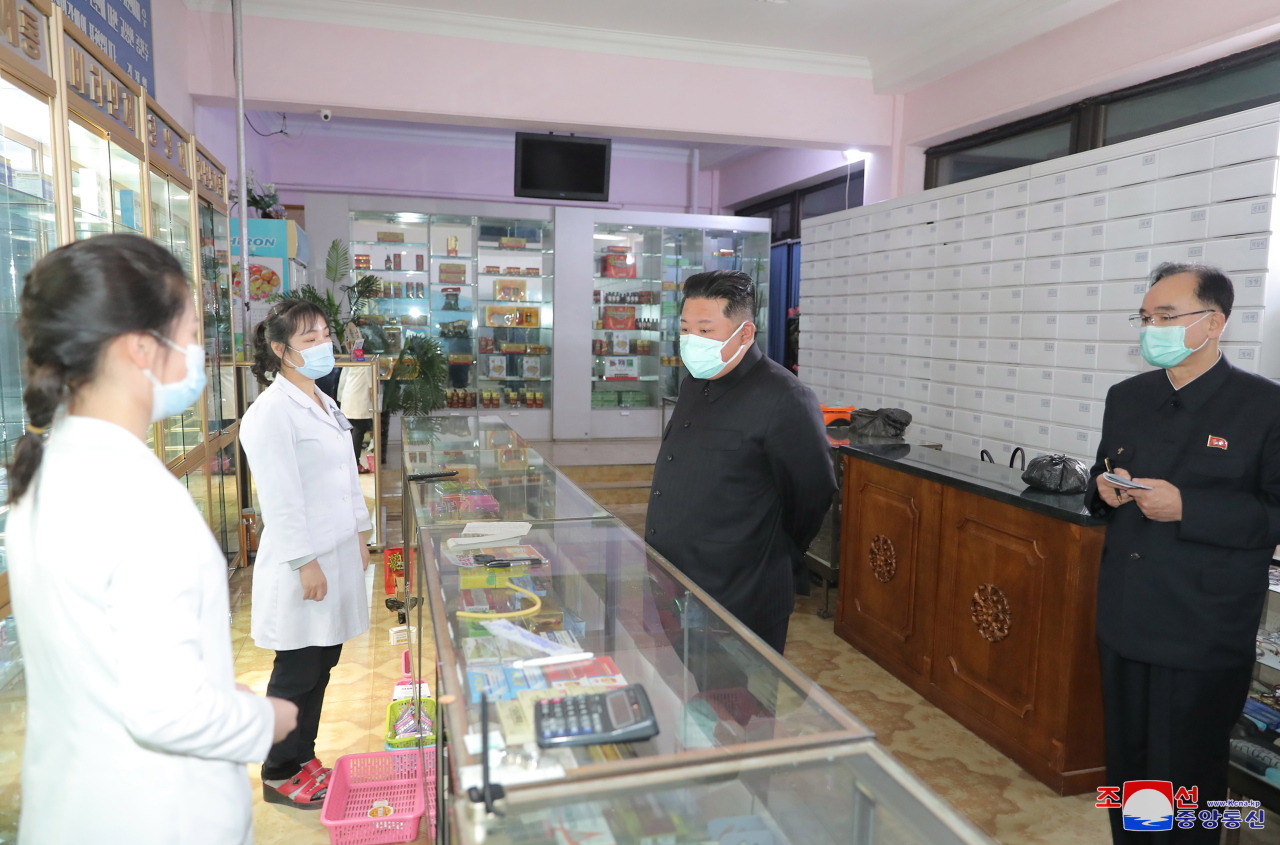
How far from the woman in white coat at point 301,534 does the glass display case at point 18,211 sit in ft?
1.73

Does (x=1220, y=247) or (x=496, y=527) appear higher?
(x=1220, y=247)

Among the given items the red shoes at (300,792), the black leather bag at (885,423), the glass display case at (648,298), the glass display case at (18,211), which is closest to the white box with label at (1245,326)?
the black leather bag at (885,423)

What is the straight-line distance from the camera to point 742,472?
2.20m

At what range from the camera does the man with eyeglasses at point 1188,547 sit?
191cm

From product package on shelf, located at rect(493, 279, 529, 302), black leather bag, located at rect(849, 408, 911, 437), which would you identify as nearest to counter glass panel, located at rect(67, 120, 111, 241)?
black leather bag, located at rect(849, 408, 911, 437)

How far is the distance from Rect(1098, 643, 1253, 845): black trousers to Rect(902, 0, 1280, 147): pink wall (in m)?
3.00

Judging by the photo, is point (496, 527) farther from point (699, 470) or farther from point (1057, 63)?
point (1057, 63)

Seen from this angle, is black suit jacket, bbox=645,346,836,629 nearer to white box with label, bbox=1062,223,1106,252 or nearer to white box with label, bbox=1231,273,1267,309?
white box with label, bbox=1231,273,1267,309

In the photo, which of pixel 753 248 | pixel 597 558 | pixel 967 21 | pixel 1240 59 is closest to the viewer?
pixel 597 558

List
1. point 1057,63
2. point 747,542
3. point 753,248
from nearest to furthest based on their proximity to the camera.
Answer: point 747,542 → point 1057,63 → point 753,248

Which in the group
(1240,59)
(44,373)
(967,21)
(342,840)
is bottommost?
(342,840)

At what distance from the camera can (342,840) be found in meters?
2.25

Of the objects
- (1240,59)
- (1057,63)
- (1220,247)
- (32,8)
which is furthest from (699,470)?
(1057,63)

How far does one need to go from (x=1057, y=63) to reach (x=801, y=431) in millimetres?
3645
